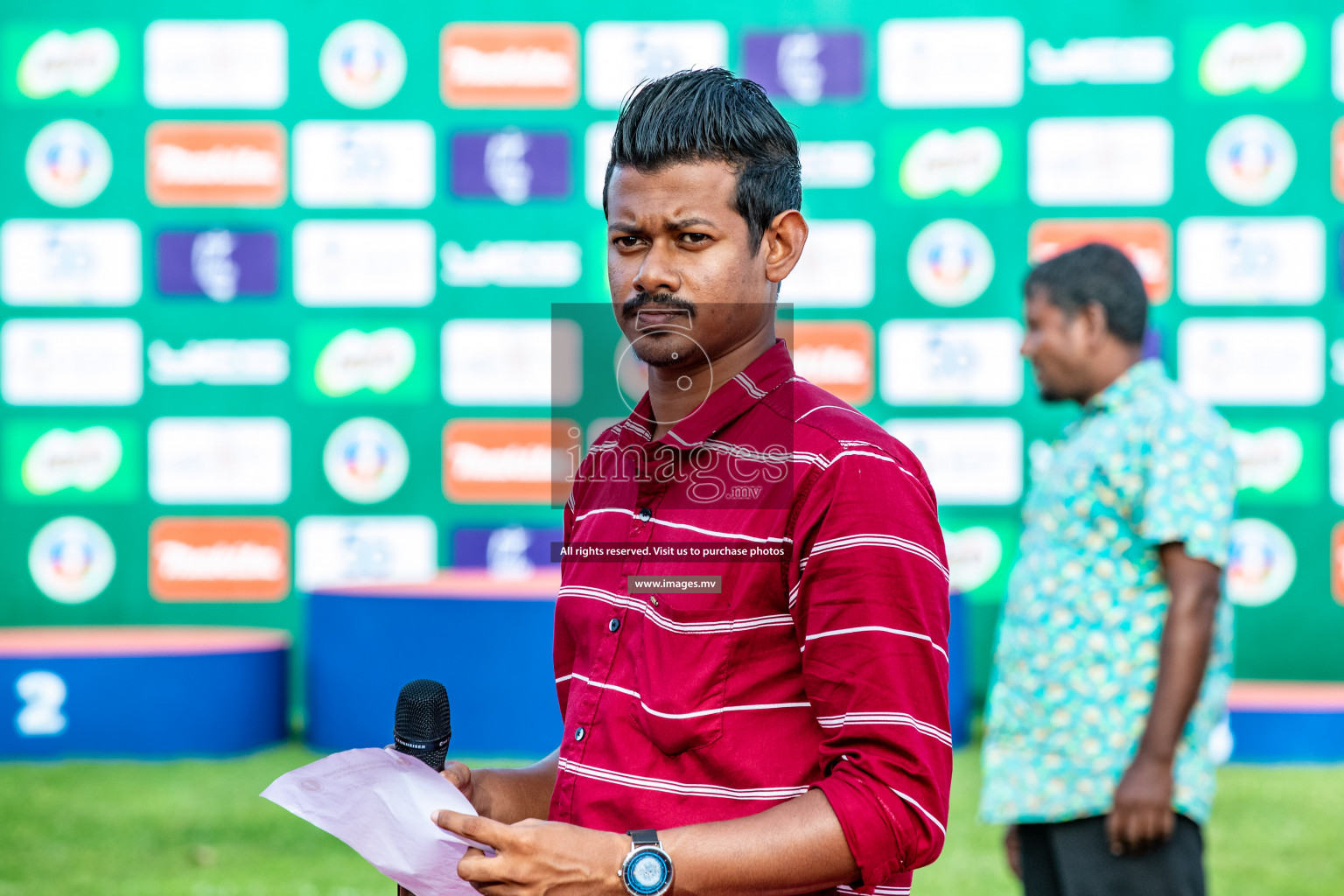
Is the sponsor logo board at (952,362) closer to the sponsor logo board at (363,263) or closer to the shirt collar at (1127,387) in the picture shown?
the sponsor logo board at (363,263)

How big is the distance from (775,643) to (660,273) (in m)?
0.29

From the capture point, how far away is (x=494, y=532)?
4703 millimetres

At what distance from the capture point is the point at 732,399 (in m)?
1.00

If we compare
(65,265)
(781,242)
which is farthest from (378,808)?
(65,265)

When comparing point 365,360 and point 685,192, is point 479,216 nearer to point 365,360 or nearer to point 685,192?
point 365,360

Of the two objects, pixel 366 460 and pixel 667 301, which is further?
pixel 366 460

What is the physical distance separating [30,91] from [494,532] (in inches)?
94.3

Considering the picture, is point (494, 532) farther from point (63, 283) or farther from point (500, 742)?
point (63, 283)

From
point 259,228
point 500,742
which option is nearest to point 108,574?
point 259,228

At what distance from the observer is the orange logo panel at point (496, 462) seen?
4.66 metres

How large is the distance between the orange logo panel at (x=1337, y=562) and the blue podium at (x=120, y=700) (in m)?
3.85

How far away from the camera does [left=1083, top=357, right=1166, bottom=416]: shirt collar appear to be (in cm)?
180

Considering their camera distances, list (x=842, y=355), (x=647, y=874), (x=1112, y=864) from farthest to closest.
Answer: (x=842, y=355), (x=1112, y=864), (x=647, y=874)

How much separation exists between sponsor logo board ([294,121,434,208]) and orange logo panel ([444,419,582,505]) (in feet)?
2.89
